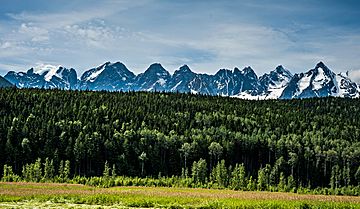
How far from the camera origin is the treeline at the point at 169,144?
132 m

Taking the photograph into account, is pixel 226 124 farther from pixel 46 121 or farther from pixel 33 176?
pixel 33 176

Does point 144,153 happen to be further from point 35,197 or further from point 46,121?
point 35,197

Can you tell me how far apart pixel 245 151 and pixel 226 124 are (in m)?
22.9

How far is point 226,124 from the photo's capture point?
186m

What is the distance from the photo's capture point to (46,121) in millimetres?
150125

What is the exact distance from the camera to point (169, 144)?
151125 mm

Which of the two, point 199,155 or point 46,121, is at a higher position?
point 46,121

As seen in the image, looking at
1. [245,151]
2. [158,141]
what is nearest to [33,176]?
[158,141]

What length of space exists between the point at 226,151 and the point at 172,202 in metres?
109

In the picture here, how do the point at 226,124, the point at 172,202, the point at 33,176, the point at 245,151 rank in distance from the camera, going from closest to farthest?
the point at 172,202
the point at 33,176
the point at 245,151
the point at 226,124

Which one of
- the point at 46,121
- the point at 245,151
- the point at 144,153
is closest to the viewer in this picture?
the point at 144,153

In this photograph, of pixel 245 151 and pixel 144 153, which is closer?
pixel 144 153

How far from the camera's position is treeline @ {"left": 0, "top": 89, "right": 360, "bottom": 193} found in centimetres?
13162

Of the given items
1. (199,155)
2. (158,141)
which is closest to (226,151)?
(199,155)
